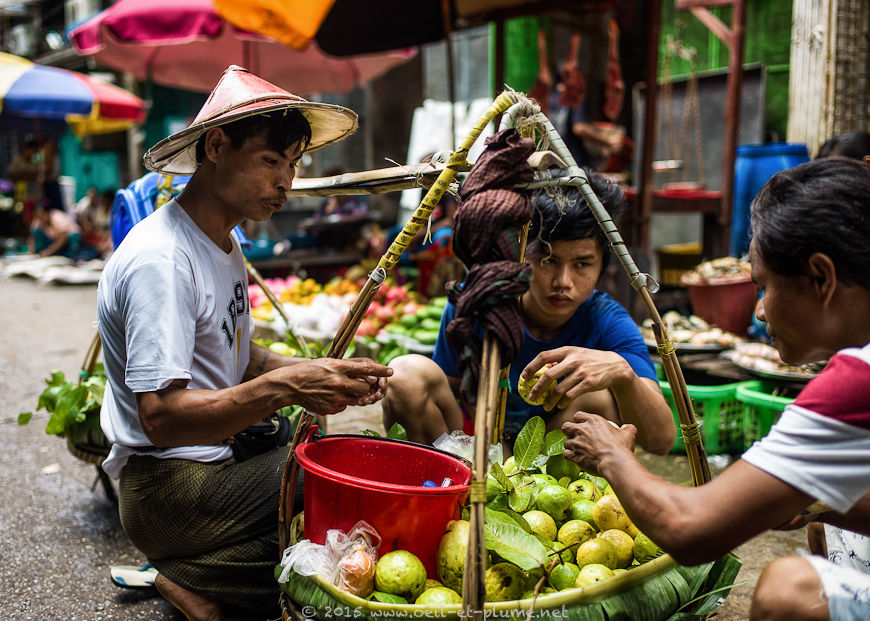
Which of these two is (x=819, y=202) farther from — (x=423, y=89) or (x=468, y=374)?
(x=423, y=89)

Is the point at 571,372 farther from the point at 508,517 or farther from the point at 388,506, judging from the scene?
the point at 388,506

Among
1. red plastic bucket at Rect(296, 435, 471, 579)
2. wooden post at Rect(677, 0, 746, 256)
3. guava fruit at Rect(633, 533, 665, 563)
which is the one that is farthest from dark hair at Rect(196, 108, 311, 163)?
wooden post at Rect(677, 0, 746, 256)

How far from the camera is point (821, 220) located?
124 centimetres

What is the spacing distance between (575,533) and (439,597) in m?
0.43

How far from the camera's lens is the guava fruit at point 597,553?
167cm

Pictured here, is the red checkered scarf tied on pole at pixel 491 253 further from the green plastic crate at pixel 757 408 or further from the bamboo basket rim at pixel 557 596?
the green plastic crate at pixel 757 408

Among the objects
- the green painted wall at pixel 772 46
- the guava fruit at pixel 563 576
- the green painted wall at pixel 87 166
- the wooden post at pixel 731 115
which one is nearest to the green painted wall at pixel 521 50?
the green painted wall at pixel 772 46

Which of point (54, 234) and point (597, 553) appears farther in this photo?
point (54, 234)


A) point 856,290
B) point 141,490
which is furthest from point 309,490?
point 856,290

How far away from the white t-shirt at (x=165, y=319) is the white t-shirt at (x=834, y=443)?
138cm

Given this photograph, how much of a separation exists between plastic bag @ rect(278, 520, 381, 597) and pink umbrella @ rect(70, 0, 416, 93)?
4648 millimetres

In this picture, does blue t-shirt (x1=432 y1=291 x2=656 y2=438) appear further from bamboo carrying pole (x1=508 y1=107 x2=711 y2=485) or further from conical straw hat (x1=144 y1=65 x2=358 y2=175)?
conical straw hat (x1=144 y1=65 x2=358 y2=175)

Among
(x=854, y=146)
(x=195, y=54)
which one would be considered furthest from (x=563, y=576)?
(x=195, y=54)

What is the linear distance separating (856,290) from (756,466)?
0.38m
